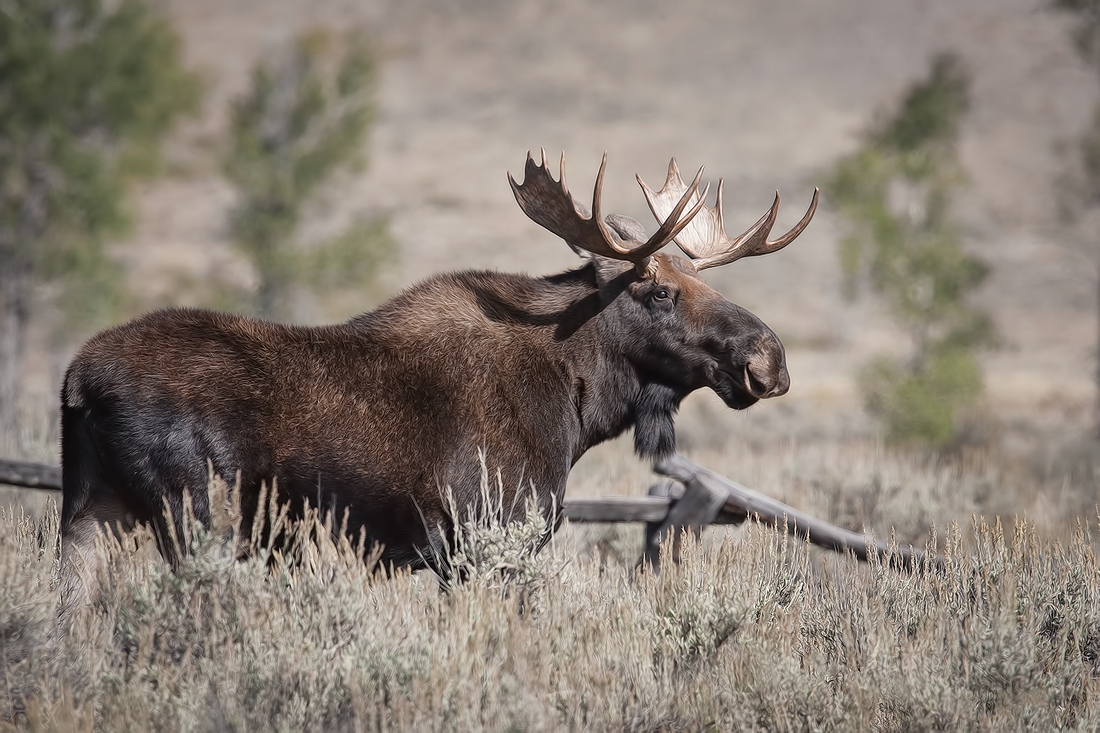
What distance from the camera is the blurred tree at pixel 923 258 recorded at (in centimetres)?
1251

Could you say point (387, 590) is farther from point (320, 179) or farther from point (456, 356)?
point (320, 179)

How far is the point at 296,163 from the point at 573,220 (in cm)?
1248

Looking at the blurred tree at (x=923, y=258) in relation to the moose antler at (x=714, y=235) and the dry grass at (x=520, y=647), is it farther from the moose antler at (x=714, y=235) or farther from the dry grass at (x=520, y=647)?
the dry grass at (x=520, y=647)

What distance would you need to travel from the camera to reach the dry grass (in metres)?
3.10

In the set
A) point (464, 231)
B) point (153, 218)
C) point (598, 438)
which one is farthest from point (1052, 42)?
point (598, 438)

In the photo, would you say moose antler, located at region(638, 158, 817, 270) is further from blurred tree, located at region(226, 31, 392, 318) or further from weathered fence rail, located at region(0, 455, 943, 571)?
blurred tree, located at region(226, 31, 392, 318)

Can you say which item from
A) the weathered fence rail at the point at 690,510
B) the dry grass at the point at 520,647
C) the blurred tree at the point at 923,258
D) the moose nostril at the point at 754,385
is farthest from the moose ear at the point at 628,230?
the blurred tree at the point at 923,258

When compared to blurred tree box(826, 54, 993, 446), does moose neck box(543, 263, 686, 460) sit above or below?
below

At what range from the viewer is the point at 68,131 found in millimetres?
14875

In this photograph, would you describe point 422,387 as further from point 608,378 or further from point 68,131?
point 68,131

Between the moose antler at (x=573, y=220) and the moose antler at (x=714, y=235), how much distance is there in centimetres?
41

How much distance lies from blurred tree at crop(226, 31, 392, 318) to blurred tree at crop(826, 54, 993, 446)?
7593 millimetres

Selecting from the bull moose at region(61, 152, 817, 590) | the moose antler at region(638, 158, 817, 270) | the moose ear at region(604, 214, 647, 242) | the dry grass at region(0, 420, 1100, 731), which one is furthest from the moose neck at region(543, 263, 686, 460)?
the dry grass at region(0, 420, 1100, 731)

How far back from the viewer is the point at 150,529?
12.4 ft
